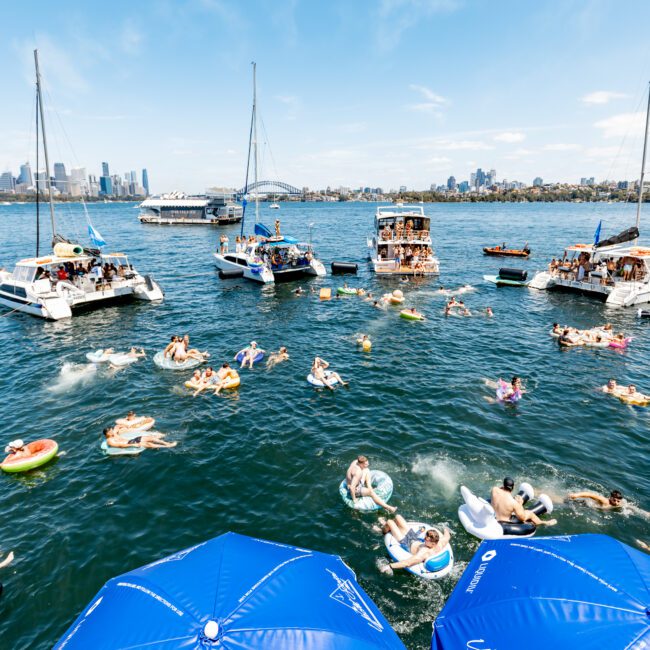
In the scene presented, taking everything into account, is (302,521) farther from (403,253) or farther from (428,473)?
(403,253)

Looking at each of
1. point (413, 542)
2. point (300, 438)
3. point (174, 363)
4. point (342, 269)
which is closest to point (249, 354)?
point (174, 363)

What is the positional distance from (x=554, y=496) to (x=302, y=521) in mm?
7857

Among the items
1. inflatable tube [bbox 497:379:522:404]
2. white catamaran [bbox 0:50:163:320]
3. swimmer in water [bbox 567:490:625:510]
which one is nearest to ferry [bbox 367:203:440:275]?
white catamaran [bbox 0:50:163:320]

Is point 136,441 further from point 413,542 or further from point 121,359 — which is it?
point 413,542

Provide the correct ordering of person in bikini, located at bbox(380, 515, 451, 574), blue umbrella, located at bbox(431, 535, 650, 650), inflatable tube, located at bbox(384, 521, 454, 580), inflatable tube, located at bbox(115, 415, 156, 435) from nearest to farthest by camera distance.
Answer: blue umbrella, located at bbox(431, 535, 650, 650) → inflatable tube, located at bbox(384, 521, 454, 580) → person in bikini, located at bbox(380, 515, 451, 574) → inflatable tube, located at bbox(115, 415, 156, 435)

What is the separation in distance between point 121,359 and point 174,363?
298 cm

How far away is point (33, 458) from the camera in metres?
14.8

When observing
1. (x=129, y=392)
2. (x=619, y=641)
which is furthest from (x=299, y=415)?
(x=619, y=641)

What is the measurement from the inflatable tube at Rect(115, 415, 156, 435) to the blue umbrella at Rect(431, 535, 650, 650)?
43.7 feet

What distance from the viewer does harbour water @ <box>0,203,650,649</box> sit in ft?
38.2

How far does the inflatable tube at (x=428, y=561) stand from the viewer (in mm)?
10602

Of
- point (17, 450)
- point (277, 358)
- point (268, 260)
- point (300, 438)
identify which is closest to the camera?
point (17, 450)

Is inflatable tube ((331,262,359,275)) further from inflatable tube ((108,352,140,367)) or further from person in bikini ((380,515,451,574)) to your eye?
person in bikini ((380,515,451,574))

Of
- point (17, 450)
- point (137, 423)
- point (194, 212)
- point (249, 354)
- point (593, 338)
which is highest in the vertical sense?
Result: point (194, 212)
